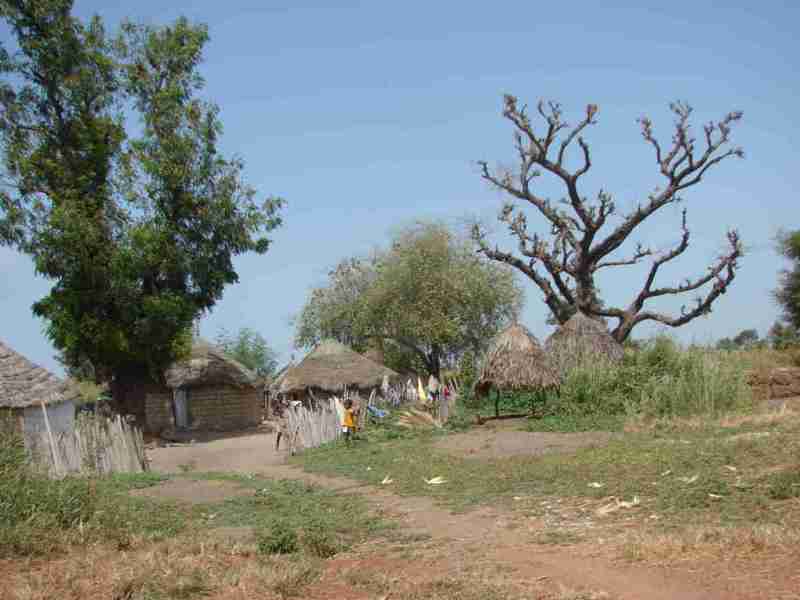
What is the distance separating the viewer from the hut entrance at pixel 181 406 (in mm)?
32719

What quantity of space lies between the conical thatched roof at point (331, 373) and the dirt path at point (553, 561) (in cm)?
2025

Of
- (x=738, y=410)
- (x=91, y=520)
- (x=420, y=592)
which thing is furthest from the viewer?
(x=738, y=410)

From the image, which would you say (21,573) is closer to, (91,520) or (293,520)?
(91,520)

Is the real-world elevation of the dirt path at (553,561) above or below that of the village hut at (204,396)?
below

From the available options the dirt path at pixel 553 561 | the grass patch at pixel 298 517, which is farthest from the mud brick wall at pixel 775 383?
the grass patch at pixel 298 517

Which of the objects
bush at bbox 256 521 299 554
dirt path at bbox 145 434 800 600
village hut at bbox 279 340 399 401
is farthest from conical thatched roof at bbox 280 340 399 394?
bush at bbox 256 521 299 554

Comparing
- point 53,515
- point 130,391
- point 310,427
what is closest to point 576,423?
point 310,427

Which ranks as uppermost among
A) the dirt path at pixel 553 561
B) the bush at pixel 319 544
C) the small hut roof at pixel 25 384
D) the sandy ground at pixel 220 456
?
the small hut roof at pixel 25 384

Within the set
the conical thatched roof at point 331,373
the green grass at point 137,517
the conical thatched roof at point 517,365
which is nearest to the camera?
the green grass at point 137,517

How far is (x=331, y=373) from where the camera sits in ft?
106

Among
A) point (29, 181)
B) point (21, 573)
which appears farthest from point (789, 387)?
point (29, 181)

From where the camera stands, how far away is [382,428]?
20.2m

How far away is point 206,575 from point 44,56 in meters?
23.2

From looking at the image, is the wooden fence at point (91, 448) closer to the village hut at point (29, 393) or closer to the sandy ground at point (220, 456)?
the sandy ground at point (220, 456)
